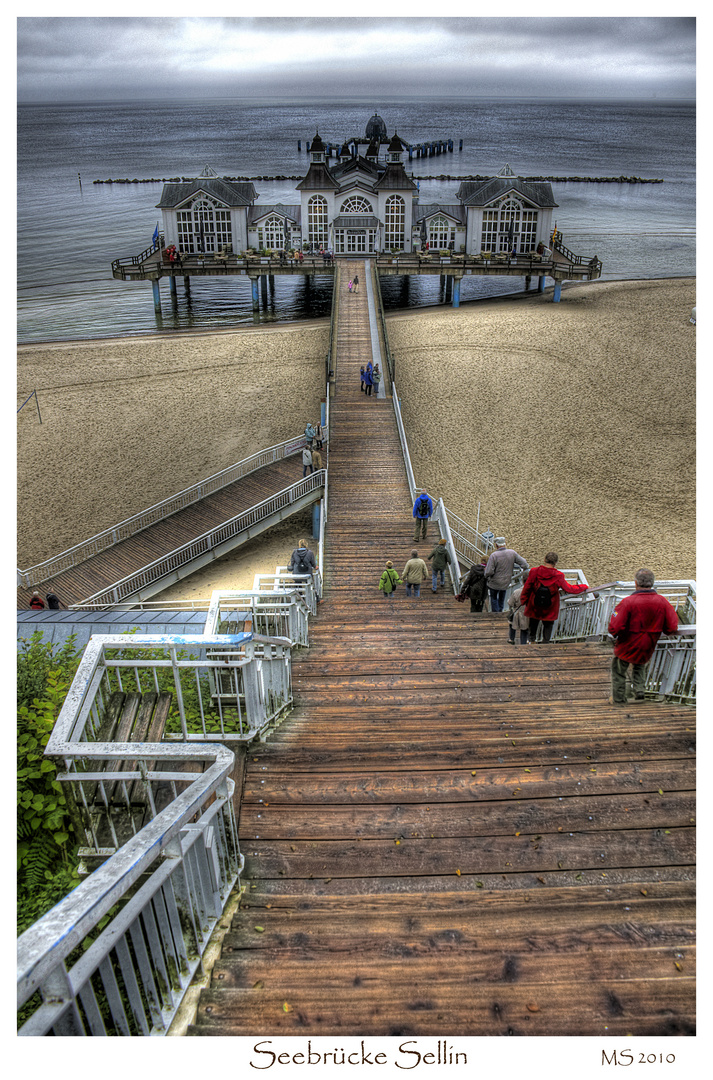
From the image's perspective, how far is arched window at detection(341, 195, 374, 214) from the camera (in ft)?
133

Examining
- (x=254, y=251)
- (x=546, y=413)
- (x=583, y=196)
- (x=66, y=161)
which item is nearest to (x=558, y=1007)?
(x=546, y=413)

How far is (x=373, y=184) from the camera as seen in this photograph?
135 ft

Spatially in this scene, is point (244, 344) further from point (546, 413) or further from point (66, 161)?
point (66, 161)

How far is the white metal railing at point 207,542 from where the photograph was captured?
1557 centimetres

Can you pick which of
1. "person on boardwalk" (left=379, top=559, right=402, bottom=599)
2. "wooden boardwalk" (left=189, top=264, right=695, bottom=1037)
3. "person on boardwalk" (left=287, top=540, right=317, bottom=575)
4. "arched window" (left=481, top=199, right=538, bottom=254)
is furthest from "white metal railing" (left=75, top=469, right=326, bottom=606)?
"arched window" (left=481, top=199, right=538, bottom=254)

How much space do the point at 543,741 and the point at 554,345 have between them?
95.8ft

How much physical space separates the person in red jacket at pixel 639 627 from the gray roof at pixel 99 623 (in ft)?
23.9

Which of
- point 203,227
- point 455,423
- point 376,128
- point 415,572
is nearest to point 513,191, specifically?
point 203,227

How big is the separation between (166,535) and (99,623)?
594 centimetres

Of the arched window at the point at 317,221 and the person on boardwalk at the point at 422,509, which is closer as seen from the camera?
the person on boardwalk at the point at 422,509

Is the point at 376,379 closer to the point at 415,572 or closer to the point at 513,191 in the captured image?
the point at 415,572

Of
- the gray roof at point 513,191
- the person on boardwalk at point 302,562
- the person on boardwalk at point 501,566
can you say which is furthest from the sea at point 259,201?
the person on boardwalk at point 501,566

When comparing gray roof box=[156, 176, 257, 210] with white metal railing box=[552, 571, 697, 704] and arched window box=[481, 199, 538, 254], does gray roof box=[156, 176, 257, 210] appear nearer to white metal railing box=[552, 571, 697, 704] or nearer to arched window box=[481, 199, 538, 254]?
arched window box=[481, 199, 538, 254]

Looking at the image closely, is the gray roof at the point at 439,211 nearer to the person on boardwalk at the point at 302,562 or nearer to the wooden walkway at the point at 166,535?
the wooden walkway at the point at 166,535
